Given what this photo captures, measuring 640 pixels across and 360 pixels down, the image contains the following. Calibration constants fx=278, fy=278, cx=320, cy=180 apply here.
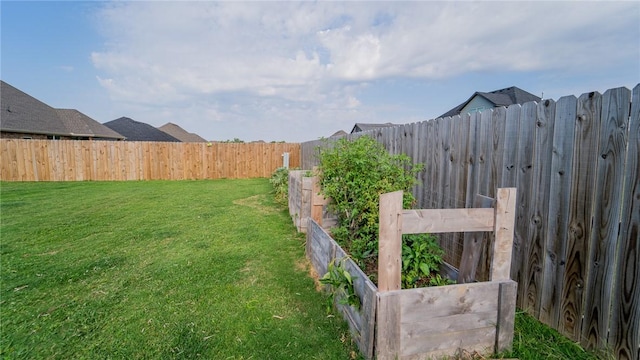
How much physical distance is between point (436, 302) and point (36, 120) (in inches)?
867

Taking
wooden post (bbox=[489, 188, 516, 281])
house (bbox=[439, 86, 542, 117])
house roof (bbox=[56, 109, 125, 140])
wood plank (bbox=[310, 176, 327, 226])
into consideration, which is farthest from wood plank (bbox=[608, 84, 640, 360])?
house roof (bbox=[56, 109, 125, 140])

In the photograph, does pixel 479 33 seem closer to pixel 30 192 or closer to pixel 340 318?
pixel 340 318

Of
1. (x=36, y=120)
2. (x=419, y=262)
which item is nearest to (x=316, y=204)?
(x=419, y=262)

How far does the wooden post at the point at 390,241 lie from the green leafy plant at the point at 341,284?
0.35 metres

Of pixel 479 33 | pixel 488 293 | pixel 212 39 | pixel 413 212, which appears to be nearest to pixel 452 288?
pixel 488 293

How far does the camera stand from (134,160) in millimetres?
12078

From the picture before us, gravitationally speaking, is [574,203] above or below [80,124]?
below

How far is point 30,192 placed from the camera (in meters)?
8.32

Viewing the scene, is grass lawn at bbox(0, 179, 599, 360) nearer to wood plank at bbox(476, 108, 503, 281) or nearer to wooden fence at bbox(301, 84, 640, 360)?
wooden fence at bbox(301, 84, 640, 360)

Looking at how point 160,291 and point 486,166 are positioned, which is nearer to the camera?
point 486,166

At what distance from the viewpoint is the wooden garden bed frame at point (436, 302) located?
1.56 metres

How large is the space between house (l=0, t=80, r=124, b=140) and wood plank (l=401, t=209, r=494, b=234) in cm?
1911

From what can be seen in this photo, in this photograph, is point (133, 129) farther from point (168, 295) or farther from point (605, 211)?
point (605, 211)

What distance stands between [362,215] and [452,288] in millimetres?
1115
